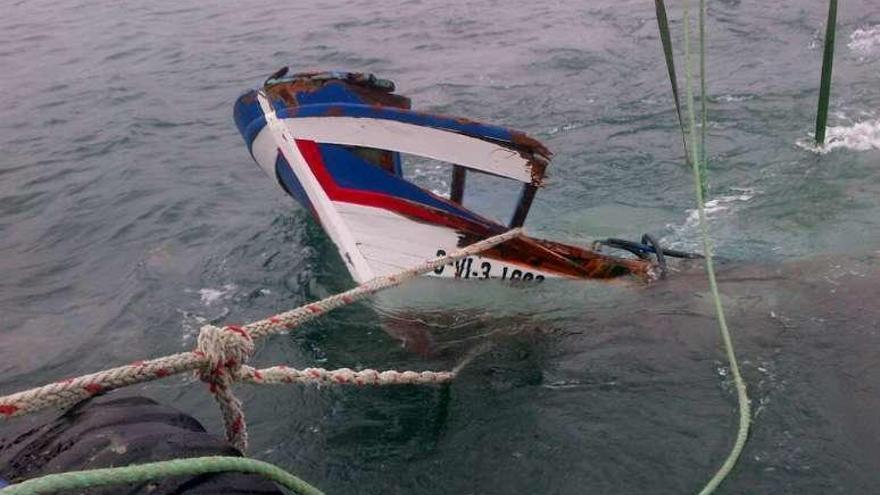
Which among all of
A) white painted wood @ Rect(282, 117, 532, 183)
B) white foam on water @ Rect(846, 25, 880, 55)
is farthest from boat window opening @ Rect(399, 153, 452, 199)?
white foam on water @ Rect(846, 25, 880, 55)

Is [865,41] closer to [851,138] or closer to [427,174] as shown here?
[851,138]

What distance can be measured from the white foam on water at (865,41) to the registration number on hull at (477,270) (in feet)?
27.3

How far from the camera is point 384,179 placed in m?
5.18

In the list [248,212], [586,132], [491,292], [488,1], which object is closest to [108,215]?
[248,212]

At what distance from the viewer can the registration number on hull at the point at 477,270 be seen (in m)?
5.19

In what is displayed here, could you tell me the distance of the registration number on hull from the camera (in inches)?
204

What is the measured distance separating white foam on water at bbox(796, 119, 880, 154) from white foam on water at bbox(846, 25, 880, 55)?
2.99 metres

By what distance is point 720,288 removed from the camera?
559 cm

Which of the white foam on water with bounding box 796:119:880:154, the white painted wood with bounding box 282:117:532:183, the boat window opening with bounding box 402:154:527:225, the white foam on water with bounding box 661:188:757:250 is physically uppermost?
the white painted wood with bounding box 282:117:532:183

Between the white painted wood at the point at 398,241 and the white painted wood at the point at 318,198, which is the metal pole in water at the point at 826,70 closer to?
the white painted wood at the point at 398,241

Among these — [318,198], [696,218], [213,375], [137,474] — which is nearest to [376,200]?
[318,198]

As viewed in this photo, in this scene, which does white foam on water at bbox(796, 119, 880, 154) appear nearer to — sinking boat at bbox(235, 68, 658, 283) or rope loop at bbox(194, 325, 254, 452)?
sinking boat at bbox(235, 68, 658, 283)

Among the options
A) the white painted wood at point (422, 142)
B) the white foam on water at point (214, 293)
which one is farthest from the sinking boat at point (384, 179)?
the white foam on water at point (214, 293)

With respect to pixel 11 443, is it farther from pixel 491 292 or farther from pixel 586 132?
pixel 586 132
